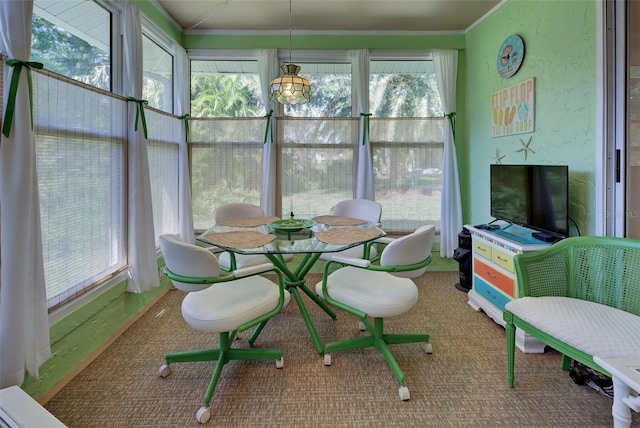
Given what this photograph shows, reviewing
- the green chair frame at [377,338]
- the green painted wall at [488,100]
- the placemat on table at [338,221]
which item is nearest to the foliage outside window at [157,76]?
the green painted wall at [488,100]

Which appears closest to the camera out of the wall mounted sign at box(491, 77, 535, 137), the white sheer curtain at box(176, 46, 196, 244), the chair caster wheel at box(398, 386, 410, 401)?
the chair caster wheel at box(398, 386, 410, 401)

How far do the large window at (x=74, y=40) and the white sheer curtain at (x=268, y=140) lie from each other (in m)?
1.60

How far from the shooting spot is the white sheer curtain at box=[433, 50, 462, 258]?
3910mm

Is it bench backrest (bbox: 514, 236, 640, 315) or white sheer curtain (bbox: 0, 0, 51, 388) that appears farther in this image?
bench backrest (bbox: 514, 236, 640, 315)

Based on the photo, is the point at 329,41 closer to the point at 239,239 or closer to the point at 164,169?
the point at 164,169

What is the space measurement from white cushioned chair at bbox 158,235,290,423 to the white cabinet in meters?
1.66

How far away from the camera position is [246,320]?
1.76 meters

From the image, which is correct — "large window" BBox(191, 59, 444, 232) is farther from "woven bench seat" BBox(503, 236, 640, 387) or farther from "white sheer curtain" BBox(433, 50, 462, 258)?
"woven bench seat" BBox(503, 236, 640, 387)

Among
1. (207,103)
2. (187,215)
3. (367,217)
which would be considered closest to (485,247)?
(367,217)

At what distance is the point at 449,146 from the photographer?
3934 mm

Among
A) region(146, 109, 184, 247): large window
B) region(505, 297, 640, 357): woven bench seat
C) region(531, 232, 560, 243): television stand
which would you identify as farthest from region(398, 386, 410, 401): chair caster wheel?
region(146, 109, 184, 247): large window

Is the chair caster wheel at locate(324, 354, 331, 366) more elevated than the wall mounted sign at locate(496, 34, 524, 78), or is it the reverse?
the wall mounted sign at locate(496, 34, 524, 78)

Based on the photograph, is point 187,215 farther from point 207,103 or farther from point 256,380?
point 256,380

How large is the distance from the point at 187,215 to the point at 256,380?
2241 mm
